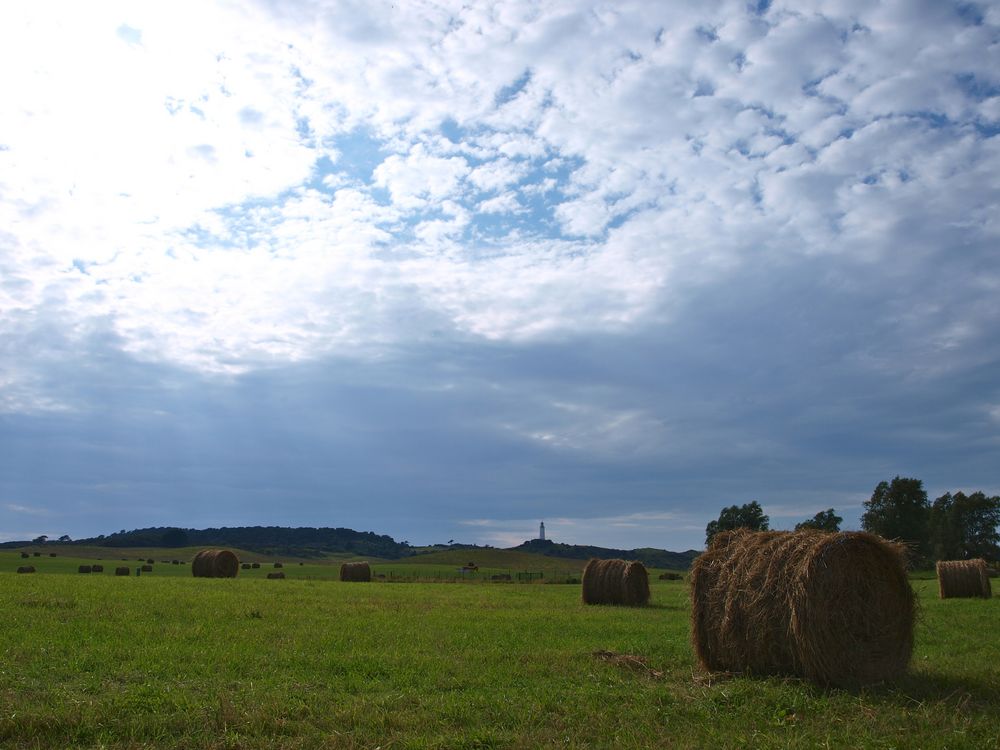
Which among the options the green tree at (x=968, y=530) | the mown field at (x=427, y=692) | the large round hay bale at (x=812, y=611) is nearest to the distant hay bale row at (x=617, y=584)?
the mown field at (x=427, y=692)

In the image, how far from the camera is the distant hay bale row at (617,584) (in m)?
28.4

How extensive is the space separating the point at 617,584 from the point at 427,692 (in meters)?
19.5

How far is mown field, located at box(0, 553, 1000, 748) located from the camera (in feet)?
26.2

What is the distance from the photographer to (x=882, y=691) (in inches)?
418

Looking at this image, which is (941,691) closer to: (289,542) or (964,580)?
(964,580)

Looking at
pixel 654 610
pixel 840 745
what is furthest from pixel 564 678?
pixel 654 610

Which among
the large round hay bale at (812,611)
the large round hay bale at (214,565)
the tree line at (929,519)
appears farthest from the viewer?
the tree line at (929,519)

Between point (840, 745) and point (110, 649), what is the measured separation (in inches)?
418

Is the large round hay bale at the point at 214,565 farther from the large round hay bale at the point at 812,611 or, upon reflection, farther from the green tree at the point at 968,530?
the green tree at the point at 968,530

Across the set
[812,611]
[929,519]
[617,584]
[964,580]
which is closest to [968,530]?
[929,519]

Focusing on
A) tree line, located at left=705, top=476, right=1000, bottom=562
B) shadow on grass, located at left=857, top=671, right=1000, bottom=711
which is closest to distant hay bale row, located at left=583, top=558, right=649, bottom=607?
shadow on grass, located at left=857, top=671, right=1000, bottom=711

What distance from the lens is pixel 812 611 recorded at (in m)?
11.3

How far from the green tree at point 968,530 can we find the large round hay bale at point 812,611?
9424 centimetres

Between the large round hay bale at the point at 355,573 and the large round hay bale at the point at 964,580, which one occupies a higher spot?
the large round hay bale at the point at 964,580
